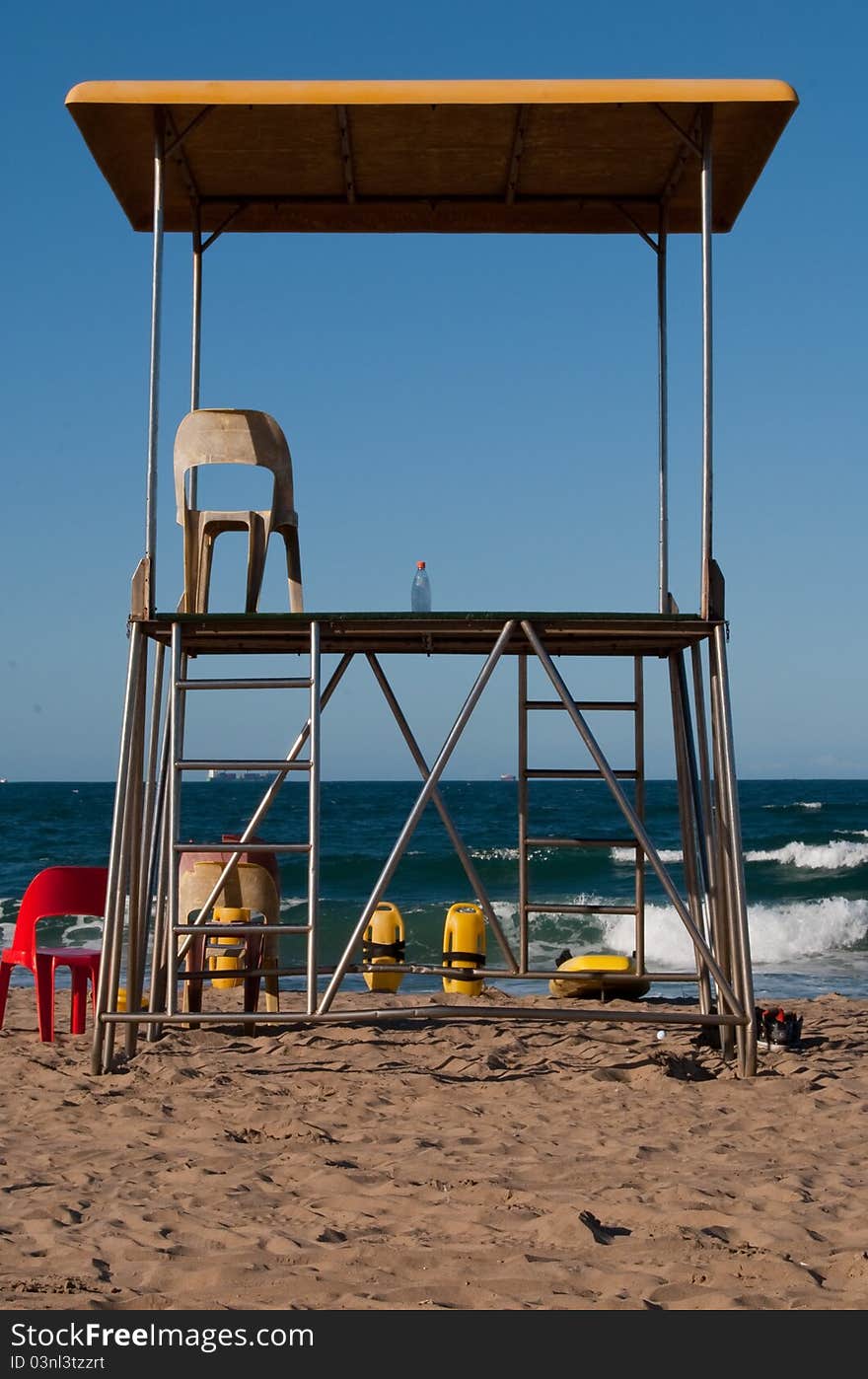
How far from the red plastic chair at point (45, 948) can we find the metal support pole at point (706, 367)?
382 centimetres

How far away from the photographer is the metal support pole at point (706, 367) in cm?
721

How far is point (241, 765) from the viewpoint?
303 inches

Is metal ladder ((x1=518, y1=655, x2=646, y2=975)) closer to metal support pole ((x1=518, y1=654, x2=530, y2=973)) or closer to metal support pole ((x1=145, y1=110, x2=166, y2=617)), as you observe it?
metal support pole ((x1=518, y1=654, x2=530, y2=973))

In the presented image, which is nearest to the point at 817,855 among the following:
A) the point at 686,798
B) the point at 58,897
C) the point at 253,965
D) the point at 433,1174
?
the point at 686,798

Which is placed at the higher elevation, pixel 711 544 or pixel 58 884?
pixel 711 544

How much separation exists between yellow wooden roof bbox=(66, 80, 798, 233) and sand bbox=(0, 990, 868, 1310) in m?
4.74

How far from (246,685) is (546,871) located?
2609 centimetres

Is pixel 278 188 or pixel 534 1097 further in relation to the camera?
pixel 278 188

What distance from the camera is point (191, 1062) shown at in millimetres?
7574

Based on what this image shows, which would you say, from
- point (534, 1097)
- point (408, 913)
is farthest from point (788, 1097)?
point (408, 913)
